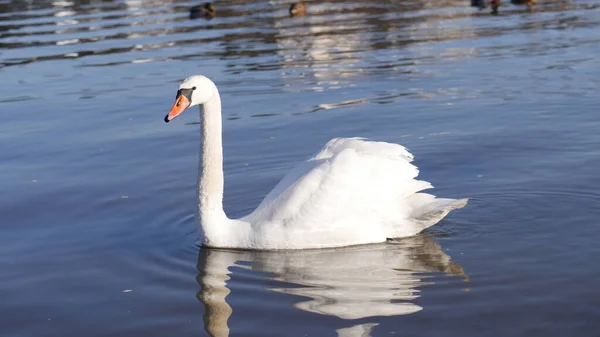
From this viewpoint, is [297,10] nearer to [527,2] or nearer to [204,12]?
[204,12]

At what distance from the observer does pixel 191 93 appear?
352 inches

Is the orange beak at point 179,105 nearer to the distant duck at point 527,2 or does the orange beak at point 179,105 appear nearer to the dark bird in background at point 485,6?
the distant duck at point 527,2

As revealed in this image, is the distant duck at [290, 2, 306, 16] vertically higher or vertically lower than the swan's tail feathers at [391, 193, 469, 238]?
higher

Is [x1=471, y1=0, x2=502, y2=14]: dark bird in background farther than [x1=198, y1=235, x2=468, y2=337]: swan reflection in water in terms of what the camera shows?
Yes

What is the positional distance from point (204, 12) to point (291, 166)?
23.7 meters

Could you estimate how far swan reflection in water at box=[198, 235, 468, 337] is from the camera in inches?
289

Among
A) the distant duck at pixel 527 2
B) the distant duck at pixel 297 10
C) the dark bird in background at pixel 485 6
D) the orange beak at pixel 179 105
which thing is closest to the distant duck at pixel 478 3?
the dark bird in background at pixel 485 6

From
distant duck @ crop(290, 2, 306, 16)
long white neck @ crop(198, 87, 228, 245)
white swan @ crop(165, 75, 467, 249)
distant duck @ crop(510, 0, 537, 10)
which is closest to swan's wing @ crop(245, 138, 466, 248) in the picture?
white swan @ crop(165, 75, 467, 249)

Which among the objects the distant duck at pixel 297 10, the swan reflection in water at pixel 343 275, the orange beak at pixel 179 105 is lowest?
the swan reflection in water at pixel 343 275

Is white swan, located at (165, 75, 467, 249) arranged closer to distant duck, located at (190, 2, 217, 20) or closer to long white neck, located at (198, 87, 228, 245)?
long white neck, located at (198, 87, 228, 245)

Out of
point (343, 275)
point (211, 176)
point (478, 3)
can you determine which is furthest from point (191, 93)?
point (478, 3)

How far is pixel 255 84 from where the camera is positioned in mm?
18656

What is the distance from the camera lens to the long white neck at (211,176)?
9.11 meters

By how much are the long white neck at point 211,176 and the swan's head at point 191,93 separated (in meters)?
0.13
